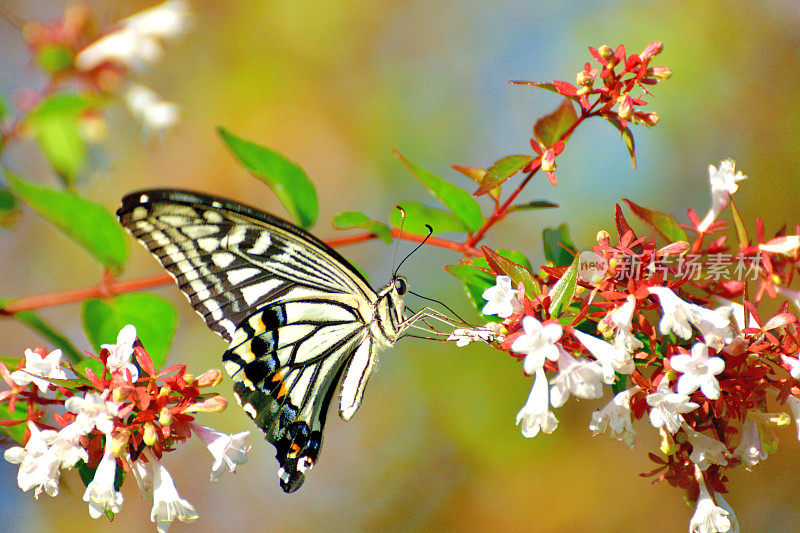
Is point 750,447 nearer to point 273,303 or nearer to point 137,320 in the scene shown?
point 273,303

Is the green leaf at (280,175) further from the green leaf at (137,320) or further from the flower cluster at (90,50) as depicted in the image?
the flower cluster at (90,50)

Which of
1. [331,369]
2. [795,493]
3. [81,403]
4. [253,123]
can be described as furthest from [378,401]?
[81,403]

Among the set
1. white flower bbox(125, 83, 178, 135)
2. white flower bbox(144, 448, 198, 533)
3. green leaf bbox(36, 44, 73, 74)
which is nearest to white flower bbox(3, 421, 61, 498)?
white flower bbox(144, 448, 198, 533)

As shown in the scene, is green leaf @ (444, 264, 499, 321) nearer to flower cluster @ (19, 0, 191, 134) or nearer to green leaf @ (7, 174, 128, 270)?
green leaf @ (7, 174, 128, 270)

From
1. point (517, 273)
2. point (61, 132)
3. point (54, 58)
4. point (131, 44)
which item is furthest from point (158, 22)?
point (517, 273)

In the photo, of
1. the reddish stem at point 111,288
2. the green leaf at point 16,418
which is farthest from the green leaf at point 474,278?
the green leaf at point 16,418

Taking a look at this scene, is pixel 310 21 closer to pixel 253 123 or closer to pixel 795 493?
pixel 253 123
